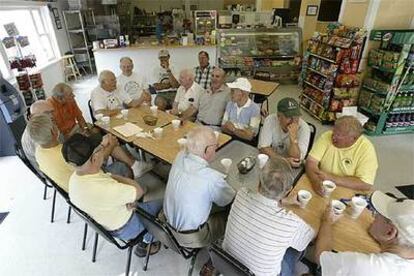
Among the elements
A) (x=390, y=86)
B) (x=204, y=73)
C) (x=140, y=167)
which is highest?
(x=204, y=73)

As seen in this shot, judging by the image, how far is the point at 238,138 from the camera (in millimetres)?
2646

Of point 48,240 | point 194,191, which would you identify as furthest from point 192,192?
point 48,240

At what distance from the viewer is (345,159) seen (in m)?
1.91

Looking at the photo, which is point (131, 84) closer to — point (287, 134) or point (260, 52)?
point (287, 134)

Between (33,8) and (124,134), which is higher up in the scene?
(33,8)

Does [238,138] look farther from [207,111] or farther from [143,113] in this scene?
[143,113]

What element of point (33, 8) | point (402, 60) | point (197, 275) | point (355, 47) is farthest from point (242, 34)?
point (197, 275)

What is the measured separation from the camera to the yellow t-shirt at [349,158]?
1.83 meters

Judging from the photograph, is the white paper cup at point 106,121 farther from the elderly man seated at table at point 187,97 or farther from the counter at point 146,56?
the counter at point 146,56

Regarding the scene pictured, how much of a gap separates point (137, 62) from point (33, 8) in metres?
2.77

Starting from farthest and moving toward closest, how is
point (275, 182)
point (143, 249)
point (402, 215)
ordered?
point (143, 249)
point (275, 182)
point (402, 215)

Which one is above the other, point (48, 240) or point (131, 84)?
point (131, 84)

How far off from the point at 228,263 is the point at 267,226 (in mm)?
294

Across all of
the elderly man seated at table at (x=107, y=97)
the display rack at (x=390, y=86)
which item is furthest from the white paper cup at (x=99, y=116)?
the display rack at (x=390, y=86)
